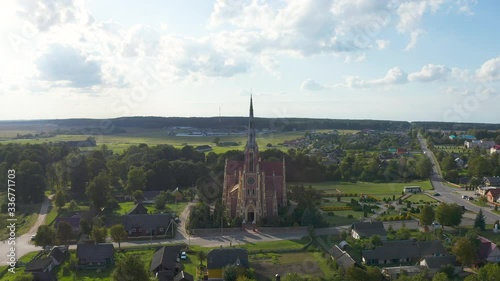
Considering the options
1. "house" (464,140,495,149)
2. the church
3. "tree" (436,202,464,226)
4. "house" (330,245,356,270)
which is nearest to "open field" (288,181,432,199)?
"tree" (436,202,464,226)

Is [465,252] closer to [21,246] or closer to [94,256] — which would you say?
[94,256]

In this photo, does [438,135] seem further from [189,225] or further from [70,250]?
[70,250]

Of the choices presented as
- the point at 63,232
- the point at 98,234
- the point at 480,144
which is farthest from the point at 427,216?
the point at 480,144

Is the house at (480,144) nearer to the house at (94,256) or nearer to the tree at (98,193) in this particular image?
the tree at (98,193)

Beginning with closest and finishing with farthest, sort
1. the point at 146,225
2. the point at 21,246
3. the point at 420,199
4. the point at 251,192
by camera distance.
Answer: the point at 21,246, the point at 146,225, the point at 251,192, the point at 420,199

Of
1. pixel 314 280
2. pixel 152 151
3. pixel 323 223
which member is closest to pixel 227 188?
pixel 323 223

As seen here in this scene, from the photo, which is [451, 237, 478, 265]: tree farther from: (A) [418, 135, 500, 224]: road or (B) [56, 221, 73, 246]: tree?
(B) [56, 221, 73, 246]: tree
